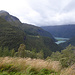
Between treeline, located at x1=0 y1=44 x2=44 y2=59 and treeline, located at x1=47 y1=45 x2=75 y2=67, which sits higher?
treeline, located at x1=47 y1=45 x2=75 y2=67

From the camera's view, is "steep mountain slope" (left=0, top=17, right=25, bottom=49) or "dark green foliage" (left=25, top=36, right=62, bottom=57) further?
"dark green foliage" (left=25, top=36, right=62, bottom=57)

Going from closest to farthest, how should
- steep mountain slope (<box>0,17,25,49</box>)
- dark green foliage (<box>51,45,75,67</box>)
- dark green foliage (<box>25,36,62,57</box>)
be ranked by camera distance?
dark green foliage (<box>51,45,75,67</box>) < steep mountain slope (<box>0,17,25,49</box>) < dark green foliage (<box>25,36,62,57</box>)

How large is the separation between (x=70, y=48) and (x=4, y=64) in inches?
280

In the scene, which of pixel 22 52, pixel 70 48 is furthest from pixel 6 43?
pixel 70 48

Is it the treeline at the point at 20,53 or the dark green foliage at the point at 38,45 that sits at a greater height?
the treeline at the point at 20,53

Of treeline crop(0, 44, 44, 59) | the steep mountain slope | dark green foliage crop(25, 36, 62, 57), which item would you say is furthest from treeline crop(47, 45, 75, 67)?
dark green foliage crop(25, 36, 62, 57)

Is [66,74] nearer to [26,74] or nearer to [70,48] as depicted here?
[26,74]

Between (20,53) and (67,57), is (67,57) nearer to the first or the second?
(67,57)

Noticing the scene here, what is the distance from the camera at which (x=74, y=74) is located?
3.95 m

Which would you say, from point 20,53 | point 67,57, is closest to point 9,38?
point 20,53

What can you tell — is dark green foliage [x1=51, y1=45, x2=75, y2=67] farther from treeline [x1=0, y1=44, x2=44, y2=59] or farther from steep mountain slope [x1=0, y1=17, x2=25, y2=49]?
steep mountain slope [x1=0, y1=17, x2=25, y2=49]

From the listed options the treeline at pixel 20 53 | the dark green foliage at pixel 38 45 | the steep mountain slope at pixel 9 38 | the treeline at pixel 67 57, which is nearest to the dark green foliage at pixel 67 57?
the treeline at pixel 67 57

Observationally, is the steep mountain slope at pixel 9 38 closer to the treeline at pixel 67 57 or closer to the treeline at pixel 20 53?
the treeline at pixel 20 53

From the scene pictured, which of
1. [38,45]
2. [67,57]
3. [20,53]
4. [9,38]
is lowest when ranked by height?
[38,45]
